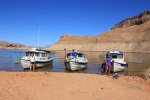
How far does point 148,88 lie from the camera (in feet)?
48.2

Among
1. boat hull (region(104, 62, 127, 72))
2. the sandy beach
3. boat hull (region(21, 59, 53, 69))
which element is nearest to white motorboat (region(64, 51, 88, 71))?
boat hull (region(21, 59, 53, 69))

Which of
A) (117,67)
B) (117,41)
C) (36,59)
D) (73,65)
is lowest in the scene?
(117,67)

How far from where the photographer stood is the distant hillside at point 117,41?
410ft

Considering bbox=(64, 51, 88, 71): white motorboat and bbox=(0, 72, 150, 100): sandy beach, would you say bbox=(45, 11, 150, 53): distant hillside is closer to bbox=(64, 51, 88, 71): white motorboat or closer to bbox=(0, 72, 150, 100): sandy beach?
bbox=(64, 51, 88, 71): white motorboat

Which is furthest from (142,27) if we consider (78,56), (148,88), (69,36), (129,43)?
(148,88)

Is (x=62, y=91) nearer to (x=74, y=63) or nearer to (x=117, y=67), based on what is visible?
(x=74, y=63)

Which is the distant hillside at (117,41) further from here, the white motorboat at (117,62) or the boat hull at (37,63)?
the boat hull at (37,63)

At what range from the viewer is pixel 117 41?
456ft

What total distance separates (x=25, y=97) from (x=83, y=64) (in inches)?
772

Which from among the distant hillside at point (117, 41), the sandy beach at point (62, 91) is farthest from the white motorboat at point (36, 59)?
the distant hillside at point (117, 41)

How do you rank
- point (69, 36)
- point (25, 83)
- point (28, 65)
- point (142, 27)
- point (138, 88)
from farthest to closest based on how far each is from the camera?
point (69, 36), point (142, 27), point (28, 65), point (138, 88), point (25, 83)

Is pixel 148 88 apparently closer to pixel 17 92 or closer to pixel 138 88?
pixel 138 88

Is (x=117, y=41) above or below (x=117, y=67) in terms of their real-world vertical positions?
above

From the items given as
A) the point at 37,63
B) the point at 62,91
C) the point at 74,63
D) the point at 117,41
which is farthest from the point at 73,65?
the point at 117,41
